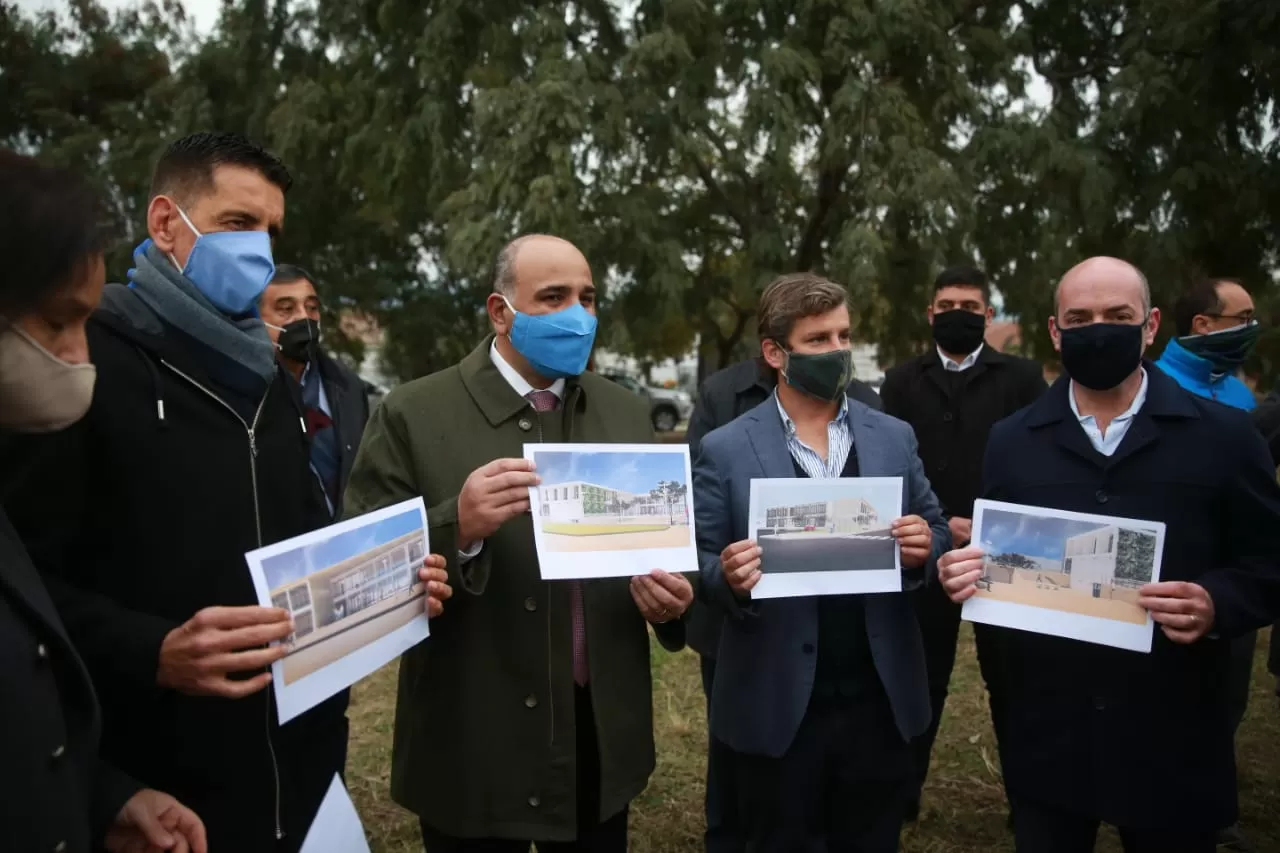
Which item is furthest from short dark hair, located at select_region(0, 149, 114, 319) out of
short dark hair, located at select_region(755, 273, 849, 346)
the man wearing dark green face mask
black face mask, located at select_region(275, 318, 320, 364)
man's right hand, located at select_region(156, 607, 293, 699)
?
the man wearing dark green face mask

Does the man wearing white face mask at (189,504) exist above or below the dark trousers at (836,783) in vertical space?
above

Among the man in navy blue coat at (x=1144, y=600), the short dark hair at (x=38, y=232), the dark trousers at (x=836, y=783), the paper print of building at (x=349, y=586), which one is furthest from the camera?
the dark trousers at (x=836, y=783)

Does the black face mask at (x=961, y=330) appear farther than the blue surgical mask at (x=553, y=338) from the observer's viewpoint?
Yes

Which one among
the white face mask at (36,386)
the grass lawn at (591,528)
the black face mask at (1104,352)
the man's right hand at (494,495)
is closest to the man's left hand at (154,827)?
the white face mask at (36,386)

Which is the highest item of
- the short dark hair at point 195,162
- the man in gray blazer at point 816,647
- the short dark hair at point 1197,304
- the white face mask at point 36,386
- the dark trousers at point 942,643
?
the short dark hair at point 195,162

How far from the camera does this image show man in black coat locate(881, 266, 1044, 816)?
4301 mm

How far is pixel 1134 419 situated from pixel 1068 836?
4.02 ft

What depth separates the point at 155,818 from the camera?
5.64 ft

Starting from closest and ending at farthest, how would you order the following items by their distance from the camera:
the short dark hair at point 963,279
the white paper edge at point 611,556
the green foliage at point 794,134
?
the white paper edge at point 611,556 → the short dark hair at point 963,279 → the green foliage at point 794,134

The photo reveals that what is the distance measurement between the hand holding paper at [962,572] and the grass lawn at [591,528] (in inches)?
32.7

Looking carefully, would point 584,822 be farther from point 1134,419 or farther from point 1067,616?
point 1134,419

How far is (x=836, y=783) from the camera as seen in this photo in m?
2.82

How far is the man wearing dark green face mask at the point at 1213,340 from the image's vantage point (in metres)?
4.25

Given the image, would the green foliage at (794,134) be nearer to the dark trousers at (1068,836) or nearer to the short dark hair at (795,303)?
the short dark hair at (795,303)
